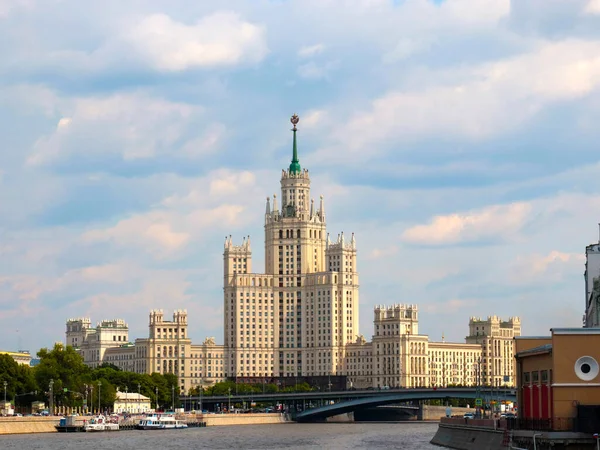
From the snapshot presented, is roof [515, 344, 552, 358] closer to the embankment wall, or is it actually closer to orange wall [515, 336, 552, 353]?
orange wall [515, 336, 552, 353]

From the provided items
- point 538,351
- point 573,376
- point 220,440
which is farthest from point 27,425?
point 573,376

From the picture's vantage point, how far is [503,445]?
330 feet

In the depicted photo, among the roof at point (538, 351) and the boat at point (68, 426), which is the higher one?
the roof at point (538, 351)

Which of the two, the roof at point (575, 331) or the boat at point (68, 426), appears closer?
the roof at point (575, 331)

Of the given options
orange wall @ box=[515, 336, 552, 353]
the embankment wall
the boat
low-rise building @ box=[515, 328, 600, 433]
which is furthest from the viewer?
the boat

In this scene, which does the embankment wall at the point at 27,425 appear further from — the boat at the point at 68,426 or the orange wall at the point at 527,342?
the orange wall at the point at 527,342

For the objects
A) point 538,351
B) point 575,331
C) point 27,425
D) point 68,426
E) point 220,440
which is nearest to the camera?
point 575,331

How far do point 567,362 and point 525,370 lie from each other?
12.8 m

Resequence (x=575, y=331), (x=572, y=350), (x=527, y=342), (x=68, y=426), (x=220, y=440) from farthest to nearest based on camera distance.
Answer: (x=68, y=426) < (x=220, y=440) < (x=527, y=342) < (x=572, y=350) < (x=575, y=331)

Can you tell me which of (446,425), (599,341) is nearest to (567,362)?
(599,341)

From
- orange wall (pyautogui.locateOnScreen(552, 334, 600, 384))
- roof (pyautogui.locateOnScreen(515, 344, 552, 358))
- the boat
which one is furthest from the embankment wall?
orange wall (pyautogui.locateOnScreen(552, 334, 600, 384))

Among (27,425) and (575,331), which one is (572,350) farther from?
(27,425)

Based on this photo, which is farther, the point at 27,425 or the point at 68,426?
the point at 68,426

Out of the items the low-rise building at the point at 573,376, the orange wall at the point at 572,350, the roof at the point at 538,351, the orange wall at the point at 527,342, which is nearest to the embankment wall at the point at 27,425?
the orange wall at the point at 527,342
